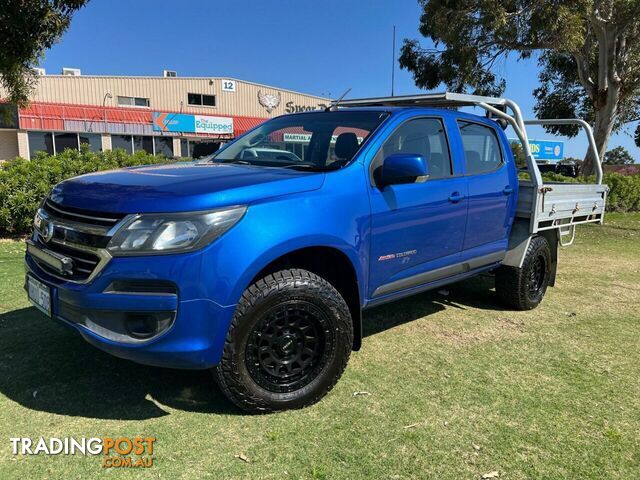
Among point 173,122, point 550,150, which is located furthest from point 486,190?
point 550,150

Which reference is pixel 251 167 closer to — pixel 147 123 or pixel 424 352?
pixel 424 352

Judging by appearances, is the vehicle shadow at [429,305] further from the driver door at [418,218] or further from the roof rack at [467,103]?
the roof rack at [467,103]

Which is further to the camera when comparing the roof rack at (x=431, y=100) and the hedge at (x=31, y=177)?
the hedge at (x=31, y=177)

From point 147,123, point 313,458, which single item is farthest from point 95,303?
point 147,123

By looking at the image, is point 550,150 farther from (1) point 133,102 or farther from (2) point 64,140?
(2) point 64,140

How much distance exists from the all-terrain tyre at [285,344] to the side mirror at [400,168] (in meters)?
0.84

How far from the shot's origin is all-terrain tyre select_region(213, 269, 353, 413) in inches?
109

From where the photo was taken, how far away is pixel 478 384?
3500 mm

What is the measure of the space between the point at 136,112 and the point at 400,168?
3485 cm

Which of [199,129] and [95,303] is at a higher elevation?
[199,129]

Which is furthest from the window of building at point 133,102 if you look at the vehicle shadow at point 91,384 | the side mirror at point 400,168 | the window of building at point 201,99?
the side mirror at point 400,168

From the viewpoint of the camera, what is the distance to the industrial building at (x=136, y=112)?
3084 cm

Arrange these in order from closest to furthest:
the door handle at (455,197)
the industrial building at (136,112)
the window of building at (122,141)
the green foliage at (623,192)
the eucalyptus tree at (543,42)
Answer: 1. the door handle at (455,197)
2. the eucalyptus tree at (543,42)
3. the green foliage at (623,192)
4. the industrial building at (136,112)
5. the window of building at (122,141)

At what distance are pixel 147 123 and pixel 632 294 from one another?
111ft
